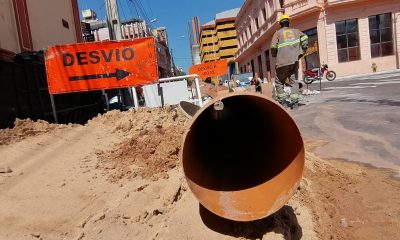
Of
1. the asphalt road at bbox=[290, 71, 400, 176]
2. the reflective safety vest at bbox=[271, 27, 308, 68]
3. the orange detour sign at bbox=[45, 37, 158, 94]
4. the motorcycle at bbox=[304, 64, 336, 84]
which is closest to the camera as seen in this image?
the asphalt road at bbox=[290, 71, 400, 176]

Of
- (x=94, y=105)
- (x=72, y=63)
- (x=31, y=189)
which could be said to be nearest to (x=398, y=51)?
(x=94, y=105)

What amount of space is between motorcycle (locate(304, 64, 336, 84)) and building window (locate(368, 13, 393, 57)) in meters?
6.61

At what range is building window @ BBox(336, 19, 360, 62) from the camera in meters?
27.1

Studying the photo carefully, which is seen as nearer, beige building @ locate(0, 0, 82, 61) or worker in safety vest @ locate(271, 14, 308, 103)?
worker in safety vest @ locate(271, 14, 308, 103)

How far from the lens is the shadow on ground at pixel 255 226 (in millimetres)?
2707

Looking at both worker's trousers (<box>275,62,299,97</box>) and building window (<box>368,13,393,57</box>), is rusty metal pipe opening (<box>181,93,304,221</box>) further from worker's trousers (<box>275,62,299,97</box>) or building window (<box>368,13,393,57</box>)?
building window (<box>368,13,393,57</box>)

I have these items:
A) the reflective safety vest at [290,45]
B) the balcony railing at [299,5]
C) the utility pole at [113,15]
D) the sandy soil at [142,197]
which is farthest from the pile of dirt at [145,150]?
the balcony railing at [299,5]

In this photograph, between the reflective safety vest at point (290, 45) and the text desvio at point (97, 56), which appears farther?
the text desvio at point (97, 56)

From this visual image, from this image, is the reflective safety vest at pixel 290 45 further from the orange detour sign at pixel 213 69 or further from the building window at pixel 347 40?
the building window at pixel 347 40

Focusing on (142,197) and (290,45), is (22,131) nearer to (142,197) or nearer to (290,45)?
(142,197)

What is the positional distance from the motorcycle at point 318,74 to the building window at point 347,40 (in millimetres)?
5270

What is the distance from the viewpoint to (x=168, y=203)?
3.12 metres

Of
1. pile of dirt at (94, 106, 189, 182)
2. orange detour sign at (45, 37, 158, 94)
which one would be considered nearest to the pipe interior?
pile of dirt at (94, 106, 189, 182)

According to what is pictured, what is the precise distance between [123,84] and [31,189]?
5130mm
